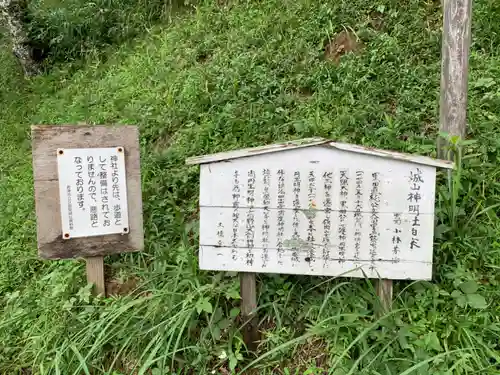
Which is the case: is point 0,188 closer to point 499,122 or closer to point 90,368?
point 90,368

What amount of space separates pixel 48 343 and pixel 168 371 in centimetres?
91

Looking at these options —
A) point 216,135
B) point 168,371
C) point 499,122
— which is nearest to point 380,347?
point 168,371

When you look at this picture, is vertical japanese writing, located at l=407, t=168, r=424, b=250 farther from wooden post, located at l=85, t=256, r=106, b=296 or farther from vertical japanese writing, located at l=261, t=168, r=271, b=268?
wooden post, located at l=85, t=256, r=106, b=296

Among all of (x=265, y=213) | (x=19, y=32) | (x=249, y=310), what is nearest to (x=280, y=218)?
(x=265, y=213)

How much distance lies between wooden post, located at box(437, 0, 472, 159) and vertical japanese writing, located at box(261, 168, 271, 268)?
120 centimetres

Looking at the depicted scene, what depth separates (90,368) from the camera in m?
2.79

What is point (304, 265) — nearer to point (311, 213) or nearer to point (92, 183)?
point (311, 213)

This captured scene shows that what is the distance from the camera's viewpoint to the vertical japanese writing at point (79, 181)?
3.10m

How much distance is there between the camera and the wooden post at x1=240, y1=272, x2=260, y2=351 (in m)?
2.76

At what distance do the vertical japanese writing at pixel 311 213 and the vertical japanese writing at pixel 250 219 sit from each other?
1.02 feet

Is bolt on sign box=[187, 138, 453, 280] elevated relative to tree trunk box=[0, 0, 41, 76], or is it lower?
lower

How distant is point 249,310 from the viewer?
2.79 m

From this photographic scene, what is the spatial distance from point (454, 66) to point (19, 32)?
21.8ft

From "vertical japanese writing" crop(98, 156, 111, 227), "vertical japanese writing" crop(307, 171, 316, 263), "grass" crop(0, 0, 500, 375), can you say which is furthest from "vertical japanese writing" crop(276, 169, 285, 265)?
"vertical japanese writing" crop(98, 156, 111, 227)
